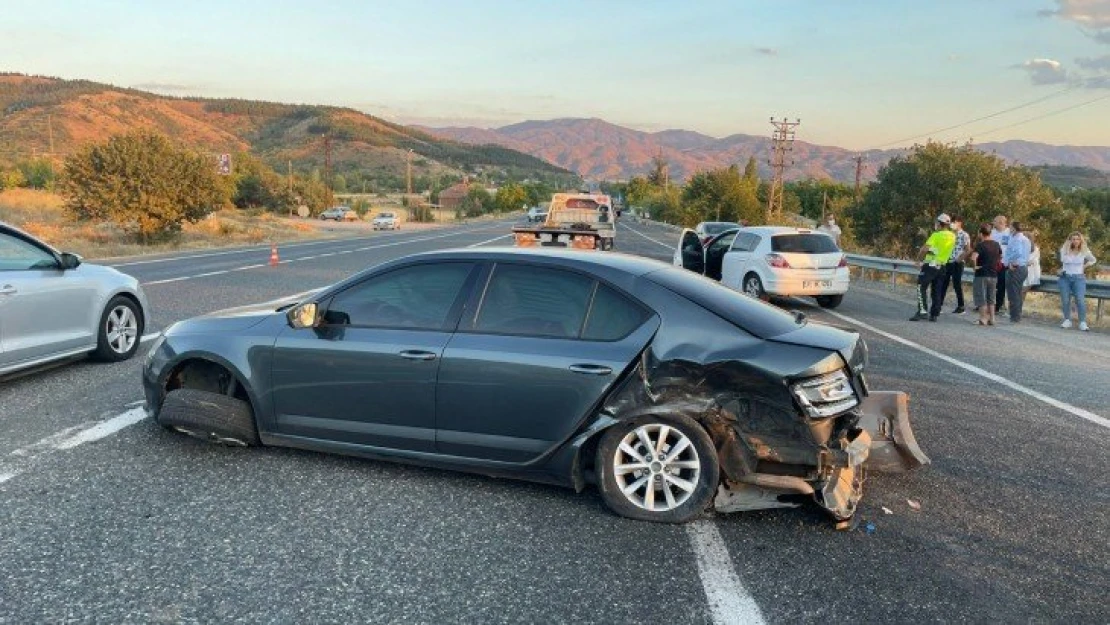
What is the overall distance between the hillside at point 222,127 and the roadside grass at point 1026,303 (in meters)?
101

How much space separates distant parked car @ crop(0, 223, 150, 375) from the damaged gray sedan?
221 centimetres

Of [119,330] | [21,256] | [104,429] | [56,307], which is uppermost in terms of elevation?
[21,256]

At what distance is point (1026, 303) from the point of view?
19453 millimetres

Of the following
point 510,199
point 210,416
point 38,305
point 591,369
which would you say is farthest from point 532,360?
point 510,199

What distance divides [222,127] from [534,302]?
164 metres

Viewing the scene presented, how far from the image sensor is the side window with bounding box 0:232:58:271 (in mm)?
6891

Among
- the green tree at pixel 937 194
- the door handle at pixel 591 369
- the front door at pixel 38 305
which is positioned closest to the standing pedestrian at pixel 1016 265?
the door handle at pixel 591 369

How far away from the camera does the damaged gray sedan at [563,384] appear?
422cm

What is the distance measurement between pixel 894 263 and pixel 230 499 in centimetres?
1825

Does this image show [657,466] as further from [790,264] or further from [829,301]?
[829,301]

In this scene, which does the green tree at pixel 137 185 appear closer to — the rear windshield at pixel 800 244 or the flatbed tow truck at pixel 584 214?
the flatbed tow truck at pixel 584 214

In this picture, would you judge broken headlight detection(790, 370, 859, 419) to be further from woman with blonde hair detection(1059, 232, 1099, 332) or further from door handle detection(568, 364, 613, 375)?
woman with blonde hair detection(1059, 232, 1099, 332)

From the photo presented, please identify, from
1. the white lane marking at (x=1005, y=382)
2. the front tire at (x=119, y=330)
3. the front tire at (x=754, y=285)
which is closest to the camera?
the white lane marking at (x=1005, y=382)

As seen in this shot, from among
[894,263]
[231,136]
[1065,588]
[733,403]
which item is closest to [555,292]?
[733,403]
